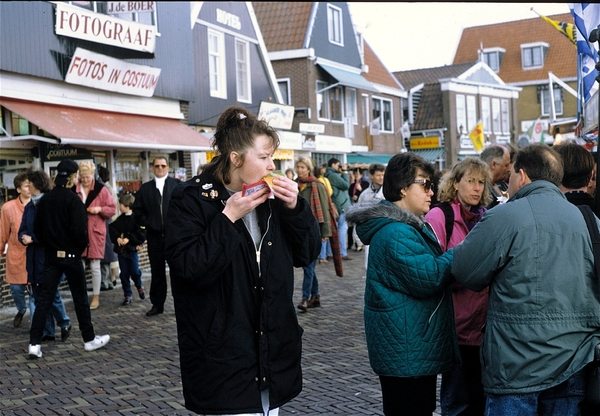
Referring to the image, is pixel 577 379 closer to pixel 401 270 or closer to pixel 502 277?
pixel 502 277

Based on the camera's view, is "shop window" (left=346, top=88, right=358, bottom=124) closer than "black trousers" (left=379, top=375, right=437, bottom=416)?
No

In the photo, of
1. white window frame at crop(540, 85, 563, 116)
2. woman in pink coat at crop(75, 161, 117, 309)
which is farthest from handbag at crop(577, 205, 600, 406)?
white window frame at crop(540, 85, 563, 116)

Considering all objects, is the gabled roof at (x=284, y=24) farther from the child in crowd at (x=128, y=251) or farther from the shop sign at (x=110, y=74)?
the child in crowd at (x=128, y=251)

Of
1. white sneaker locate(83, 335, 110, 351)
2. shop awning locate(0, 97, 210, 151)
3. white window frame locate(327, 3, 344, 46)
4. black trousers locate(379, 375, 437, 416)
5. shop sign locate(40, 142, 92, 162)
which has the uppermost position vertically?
white window frame locate(327, 3, 344, 46)

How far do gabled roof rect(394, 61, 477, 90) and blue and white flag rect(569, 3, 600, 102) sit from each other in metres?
34.5

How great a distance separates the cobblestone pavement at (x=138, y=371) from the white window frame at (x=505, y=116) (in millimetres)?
39141

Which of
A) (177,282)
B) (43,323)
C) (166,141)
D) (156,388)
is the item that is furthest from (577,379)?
(166,141)

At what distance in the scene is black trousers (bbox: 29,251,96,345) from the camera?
24.0 ft

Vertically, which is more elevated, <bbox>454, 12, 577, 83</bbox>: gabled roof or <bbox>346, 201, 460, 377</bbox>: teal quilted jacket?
<bbox>454, 12, 577, 83</bbox>: gabled roof

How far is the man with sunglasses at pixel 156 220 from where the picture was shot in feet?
30.1

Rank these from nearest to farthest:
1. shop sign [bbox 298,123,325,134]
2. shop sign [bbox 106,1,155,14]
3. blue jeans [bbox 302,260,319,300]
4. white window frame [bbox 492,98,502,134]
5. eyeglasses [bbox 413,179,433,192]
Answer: eyeglasses [bbox 413,179,433,192], blue jeans [bbox 302,260,319,300], shop sign [bbox 106,1,155,14], shop sign [bbox 298,123,325,134], white window frame [bbox 492,98,502,134]

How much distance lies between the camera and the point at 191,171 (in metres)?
17.6

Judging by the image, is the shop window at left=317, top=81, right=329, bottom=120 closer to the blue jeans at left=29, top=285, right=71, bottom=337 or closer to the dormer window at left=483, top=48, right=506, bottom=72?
the blue jeans at left=29, top=285, right=71, bottom=337

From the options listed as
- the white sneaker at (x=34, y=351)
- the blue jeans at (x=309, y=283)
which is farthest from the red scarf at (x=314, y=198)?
the white sneaker at (x=34, y=351)
